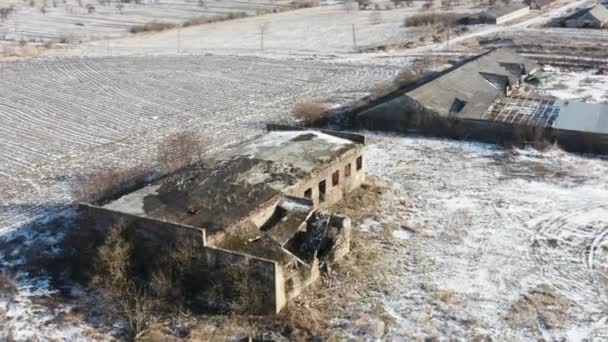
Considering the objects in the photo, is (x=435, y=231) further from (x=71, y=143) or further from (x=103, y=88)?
(x=103, y=88)

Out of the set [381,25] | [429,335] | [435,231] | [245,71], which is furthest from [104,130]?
[381,25]

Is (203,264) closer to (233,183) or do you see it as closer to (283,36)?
(233,183)

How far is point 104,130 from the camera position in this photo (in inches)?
1315

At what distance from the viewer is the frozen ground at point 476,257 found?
16203mm

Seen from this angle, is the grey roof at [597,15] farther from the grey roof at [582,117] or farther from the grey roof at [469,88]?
the grey roof at [582,117]

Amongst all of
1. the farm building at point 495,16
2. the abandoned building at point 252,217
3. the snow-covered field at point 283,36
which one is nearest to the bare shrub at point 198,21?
the snow-covered field at point 283,36

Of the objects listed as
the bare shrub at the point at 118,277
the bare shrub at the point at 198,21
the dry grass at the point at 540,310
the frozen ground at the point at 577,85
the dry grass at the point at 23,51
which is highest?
the bare shrub at the point at 198,21

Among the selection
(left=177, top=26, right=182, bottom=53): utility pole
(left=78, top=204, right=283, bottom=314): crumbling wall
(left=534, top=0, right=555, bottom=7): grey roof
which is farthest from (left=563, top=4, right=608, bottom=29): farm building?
(left=78, top=204, right=283, bottom=314): crumbling wall

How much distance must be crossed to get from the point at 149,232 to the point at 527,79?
1227 inches

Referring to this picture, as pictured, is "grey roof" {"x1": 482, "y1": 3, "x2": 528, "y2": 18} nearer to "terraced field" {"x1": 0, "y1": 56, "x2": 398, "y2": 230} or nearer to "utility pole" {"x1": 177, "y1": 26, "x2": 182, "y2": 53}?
"terraced field" {"x1": 0, "y1": 56, "x2": 398, "y2": 230}

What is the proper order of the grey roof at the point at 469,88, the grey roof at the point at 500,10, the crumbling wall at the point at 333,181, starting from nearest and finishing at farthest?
the crumbling wall at the point at 333,181
the grey roof at the point at 469,88
the grey roof at the point at 500,10

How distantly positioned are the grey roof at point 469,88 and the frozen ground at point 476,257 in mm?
4303

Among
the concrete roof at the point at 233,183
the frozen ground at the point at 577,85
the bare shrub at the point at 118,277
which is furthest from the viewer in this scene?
the frozen ground at the point at 577,85

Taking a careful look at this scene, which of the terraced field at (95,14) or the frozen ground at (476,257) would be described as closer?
the frozen ground at (476,257)
